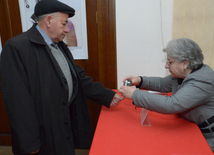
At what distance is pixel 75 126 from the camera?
62.1 inches

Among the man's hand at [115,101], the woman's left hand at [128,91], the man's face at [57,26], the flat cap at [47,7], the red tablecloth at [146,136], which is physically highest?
the flat cap at [47,7]

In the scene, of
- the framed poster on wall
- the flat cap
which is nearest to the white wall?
the framed poster on wall

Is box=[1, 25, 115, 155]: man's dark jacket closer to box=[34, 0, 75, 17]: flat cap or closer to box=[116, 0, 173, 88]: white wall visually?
box=[34, 0, 75, 17]: flat cap

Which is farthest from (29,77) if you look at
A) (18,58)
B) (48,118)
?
(48,118)

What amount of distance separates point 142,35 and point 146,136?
1.12 meters

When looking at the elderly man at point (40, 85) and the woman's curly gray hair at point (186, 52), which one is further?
the woman's curly gray hair at point (186, 52)

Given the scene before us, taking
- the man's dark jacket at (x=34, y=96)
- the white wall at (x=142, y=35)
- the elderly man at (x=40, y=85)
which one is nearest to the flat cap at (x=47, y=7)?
the elderly man at (x=40, y=85)

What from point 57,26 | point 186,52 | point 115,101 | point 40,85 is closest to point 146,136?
point 115,101

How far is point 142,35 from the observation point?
183 centimetres

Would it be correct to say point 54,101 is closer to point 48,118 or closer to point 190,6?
point 48,118

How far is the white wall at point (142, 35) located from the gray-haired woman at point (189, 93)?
63cm

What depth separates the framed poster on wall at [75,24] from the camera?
184 cm

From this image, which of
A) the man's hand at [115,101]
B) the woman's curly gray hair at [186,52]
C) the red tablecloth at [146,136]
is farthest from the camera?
the man's hand at [115,101]

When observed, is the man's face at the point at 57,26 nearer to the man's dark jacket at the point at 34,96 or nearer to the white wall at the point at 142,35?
the man's dark jacket at the point at 34,96
